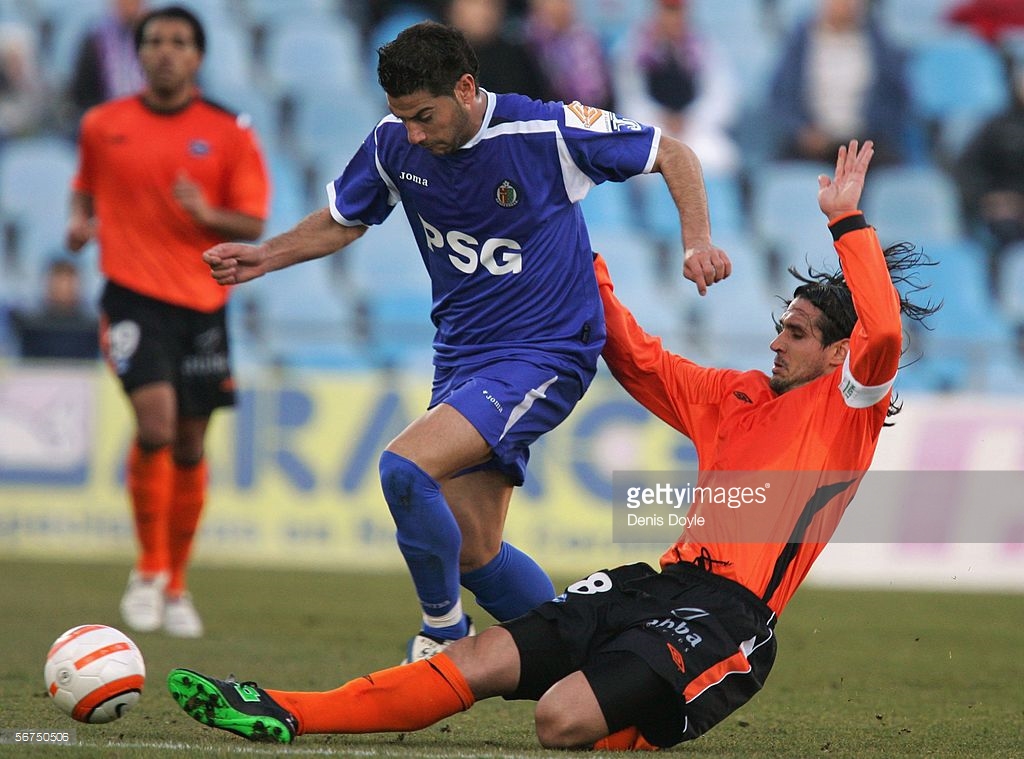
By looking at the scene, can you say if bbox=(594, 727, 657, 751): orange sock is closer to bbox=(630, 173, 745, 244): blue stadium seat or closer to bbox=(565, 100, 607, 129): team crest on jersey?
bbox=(565, 100, 607, 129): team crest on jersey

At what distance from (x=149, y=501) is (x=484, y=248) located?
3180mm

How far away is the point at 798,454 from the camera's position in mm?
4562

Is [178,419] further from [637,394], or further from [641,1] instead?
[641,1]

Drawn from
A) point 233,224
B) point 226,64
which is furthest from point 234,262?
point 226,64

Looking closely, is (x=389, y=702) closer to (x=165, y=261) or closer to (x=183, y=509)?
(x=183, y=509)

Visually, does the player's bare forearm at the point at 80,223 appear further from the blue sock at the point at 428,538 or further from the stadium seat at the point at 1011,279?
the stadium seat at the point at 1011,279

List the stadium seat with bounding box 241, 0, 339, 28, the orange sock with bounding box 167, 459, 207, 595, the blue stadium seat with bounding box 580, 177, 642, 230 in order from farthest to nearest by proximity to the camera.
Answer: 1. the stadium seat with bounding box 241, 0, 339, 28
2. the blue stadium seat with bounding box 580, 177, 642, 230
3. the orange sock with bounding box 167, 459, 207, 595

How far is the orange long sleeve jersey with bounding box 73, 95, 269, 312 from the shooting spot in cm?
755

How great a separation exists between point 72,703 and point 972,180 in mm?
12300

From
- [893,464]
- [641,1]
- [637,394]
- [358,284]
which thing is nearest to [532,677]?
[637,394]

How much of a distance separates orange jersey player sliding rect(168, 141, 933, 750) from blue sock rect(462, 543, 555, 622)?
28.1 inches

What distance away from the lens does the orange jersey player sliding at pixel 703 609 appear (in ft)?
13.8

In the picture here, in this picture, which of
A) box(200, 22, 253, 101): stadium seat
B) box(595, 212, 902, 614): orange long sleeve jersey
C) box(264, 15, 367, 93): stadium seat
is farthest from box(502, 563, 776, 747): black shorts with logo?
box(264, 15, 367, 93): stadium seat

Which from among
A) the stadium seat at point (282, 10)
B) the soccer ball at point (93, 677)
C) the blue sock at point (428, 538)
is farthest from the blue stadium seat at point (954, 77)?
the soccer ball at point (93, 677)
